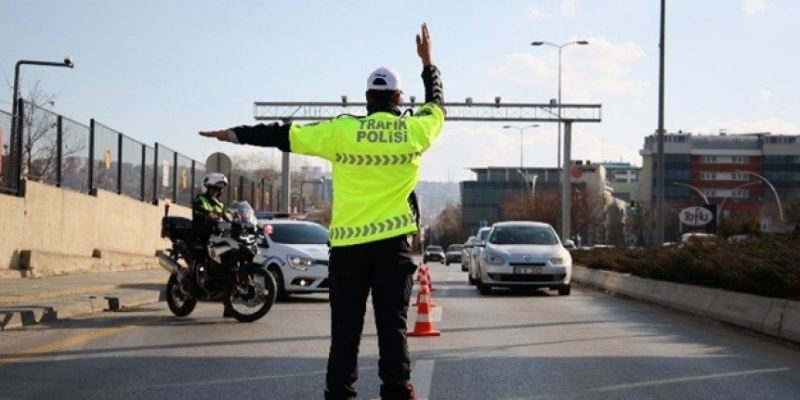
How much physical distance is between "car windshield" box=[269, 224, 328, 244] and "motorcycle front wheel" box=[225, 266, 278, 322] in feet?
17.5

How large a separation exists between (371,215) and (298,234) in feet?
47.0

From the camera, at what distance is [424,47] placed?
6.66 metres

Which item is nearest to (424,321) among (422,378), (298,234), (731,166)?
(422,378)

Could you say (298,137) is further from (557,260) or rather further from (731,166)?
(731,166)

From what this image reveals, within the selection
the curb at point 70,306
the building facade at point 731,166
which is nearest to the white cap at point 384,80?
the curb at point 70,306

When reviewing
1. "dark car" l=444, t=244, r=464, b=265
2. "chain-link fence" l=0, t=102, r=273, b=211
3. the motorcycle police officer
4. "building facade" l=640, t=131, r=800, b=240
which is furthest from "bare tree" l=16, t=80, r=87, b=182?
"building facade" l=640, t=131, r=800, b=240

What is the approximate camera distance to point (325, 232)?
20.8m

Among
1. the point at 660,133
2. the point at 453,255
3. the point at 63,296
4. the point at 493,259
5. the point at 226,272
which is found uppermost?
the point at 660,133

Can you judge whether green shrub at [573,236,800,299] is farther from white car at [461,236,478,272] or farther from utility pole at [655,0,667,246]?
utility pole at [655,0,667,246]

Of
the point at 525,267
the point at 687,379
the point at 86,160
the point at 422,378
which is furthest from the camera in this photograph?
the point at 86,160

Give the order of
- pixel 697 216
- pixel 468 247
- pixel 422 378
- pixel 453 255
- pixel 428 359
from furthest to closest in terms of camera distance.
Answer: pixel 453 255, pixel 468 247, pixel 697 216, pixel 428 359, pixel 422 378

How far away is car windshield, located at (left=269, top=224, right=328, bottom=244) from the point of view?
65.6ft

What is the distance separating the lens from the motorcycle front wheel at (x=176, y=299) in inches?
583

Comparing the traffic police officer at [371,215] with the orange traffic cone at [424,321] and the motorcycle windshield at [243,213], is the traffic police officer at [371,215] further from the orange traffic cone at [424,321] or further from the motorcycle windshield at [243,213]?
the motorcycle windshield at [243,213]
